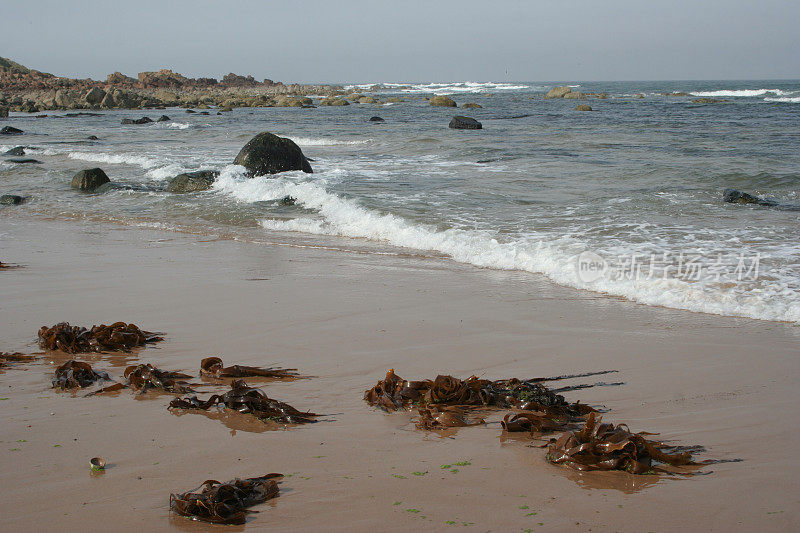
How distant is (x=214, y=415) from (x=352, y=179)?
10767 millimetres

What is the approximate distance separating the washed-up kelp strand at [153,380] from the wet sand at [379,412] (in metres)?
0.09

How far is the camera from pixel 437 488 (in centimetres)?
269

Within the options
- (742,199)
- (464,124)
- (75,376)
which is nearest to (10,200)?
(75,376)

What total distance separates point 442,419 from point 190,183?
1098 centimetres

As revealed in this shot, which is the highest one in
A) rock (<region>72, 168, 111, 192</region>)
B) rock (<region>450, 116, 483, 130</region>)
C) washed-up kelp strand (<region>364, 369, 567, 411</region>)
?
rock (<region>450, 116, 483, 130</region>)

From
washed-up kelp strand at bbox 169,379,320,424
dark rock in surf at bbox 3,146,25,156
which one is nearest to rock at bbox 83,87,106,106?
dark rock in surf at bbox 3,146,25,156

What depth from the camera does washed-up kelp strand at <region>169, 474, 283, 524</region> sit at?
7.97 feet

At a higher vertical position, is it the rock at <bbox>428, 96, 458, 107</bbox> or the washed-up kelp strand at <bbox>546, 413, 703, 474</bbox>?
the rock at <bbox>428, 96, 458, 107</bbox>

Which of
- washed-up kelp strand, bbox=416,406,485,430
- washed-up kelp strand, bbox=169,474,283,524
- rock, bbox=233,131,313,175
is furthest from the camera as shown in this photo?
rock, bbox=233,131,313,175

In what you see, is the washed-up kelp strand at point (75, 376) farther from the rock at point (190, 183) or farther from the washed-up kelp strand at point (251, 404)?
the rock at point (190, 183)

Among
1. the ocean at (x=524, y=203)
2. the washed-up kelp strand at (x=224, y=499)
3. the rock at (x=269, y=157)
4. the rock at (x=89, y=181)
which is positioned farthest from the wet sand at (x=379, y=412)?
the rock at (x=269, y=157)

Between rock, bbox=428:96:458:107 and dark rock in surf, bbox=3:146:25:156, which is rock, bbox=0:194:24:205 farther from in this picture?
rock, bbox=428:96:458:107

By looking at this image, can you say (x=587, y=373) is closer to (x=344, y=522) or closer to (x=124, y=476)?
(x=344, y=522)

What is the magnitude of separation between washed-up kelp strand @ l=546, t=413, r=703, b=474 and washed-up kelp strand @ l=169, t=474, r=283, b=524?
1290mm
